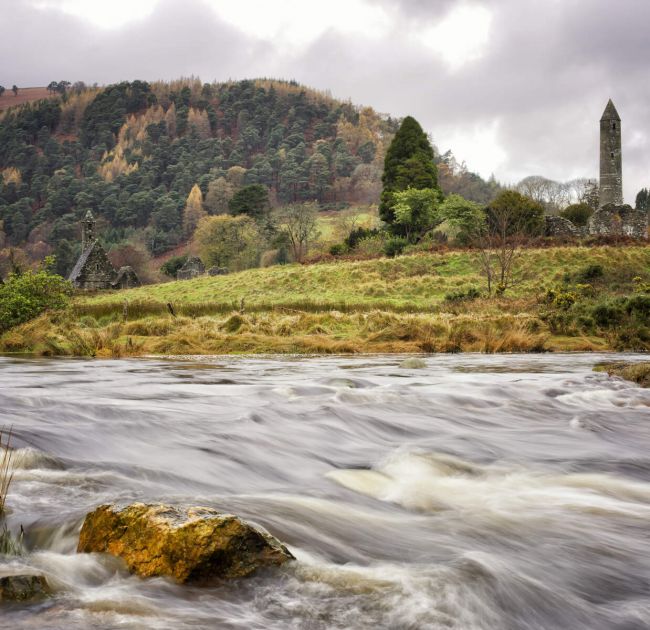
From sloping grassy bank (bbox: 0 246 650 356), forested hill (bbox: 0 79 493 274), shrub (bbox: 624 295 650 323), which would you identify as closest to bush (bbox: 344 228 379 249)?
sloping grassy bank (bbox: 0 246 650 356)

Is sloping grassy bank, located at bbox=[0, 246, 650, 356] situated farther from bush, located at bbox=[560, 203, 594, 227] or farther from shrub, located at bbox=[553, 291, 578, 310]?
bush, located at bbox=[560, 203, 594, 227]

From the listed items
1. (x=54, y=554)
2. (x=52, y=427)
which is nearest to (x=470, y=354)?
(x=52, y=427)

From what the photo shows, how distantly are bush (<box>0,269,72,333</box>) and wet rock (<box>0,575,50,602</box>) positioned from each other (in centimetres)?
1800

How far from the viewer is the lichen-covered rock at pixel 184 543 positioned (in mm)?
3152

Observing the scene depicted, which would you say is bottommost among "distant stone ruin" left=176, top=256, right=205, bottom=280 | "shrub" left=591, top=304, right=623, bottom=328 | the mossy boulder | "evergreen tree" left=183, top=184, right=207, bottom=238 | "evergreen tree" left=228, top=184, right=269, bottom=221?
the mossy boulder

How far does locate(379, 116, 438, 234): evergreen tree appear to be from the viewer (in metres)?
61.1

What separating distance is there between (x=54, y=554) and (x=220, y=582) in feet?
3.24

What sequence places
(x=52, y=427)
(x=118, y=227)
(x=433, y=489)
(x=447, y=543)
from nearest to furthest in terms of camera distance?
(x=447, y=543) < (x=433, y=489) < (x=52, y=427) < (x=118, y=227)

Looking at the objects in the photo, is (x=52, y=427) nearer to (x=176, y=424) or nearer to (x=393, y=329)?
(x=176, y=424)

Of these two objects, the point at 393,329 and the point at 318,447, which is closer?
the point at 318,447

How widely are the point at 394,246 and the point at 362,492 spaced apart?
4764 cm

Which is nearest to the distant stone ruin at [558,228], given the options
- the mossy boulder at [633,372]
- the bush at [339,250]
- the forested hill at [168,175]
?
the bush at [339,250]

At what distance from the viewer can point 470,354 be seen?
17.5m

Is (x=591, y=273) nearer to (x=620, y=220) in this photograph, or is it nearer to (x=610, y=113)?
(x=620, y=220)
